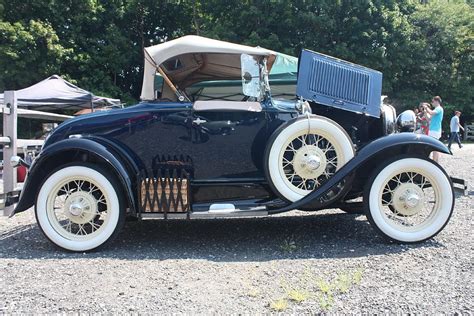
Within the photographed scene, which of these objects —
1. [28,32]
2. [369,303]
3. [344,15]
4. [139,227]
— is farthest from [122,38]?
[369,303]

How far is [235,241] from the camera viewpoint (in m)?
4.23

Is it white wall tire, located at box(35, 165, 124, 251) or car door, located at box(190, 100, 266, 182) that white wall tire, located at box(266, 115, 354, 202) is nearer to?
car door, located at box(190, 100, 266, 182)

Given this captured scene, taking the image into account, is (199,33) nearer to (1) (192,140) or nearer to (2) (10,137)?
(2) (10,137)

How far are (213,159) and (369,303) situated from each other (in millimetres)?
2076

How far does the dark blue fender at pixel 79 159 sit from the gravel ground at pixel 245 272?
550mm

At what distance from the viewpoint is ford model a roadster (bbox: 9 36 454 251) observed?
3859mm

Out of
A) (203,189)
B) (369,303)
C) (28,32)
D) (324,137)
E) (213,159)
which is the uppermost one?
(28,32)

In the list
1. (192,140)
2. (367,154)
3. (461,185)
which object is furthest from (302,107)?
(461,185)

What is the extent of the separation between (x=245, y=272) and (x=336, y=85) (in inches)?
91.2

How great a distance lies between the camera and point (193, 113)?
4.02 metres

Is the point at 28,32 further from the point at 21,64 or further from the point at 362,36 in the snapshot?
the point at 362,36

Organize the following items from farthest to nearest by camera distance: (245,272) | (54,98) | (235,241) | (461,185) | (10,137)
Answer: (54,98)
(10,137)
(235,241)
(461,185)
(245,272)

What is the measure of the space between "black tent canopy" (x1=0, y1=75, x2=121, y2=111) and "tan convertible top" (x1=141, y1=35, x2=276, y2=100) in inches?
191

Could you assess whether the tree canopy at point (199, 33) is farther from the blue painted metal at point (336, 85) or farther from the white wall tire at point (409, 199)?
the white wall tire at point (409, 199)
